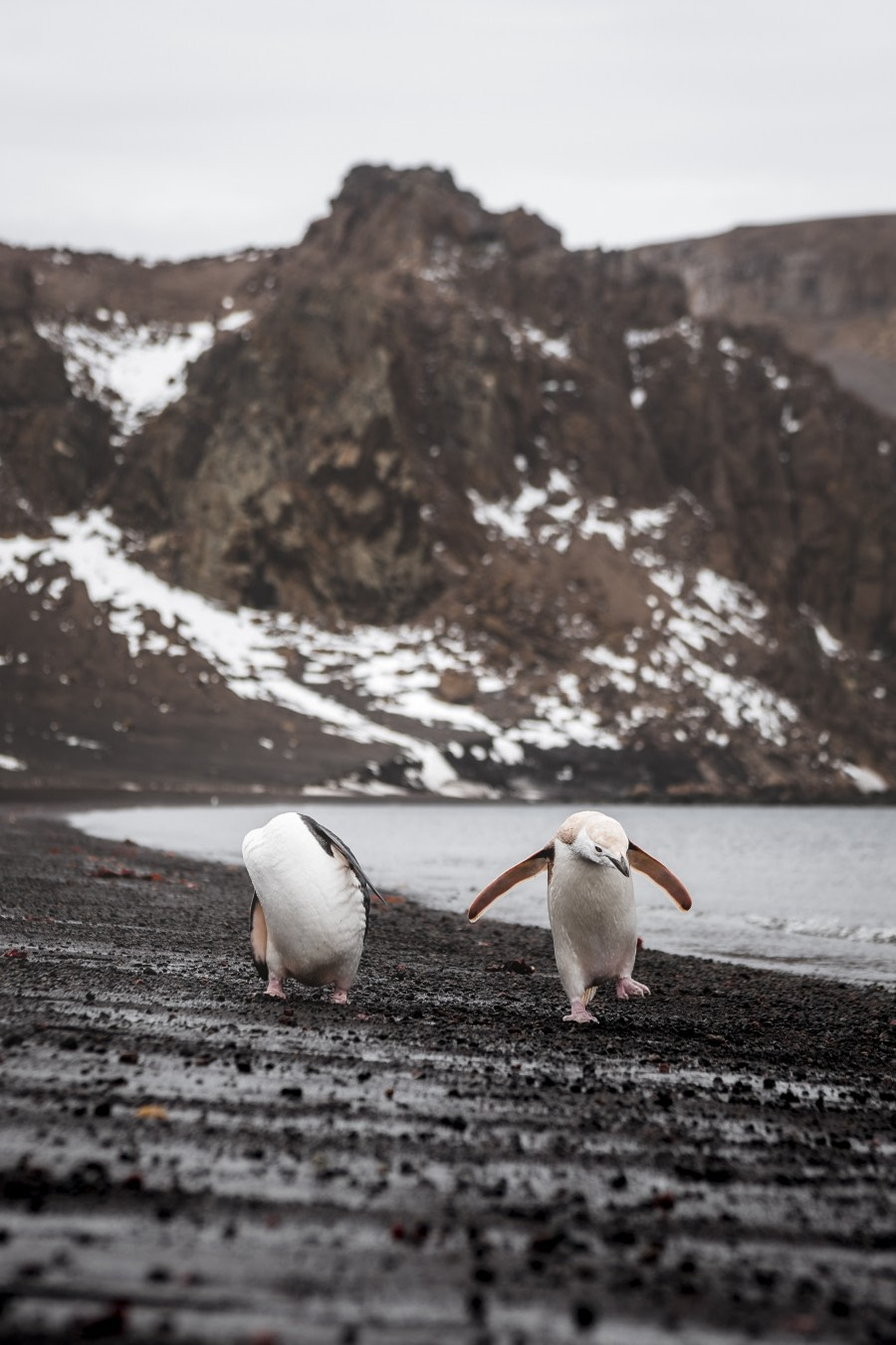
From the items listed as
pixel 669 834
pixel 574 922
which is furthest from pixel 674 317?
pixel 574 922

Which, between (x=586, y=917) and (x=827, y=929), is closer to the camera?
(x=586, y=917)

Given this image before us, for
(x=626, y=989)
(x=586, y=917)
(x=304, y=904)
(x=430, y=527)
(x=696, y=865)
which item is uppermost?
(x=430, y=527)

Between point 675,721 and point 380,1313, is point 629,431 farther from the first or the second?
point 380,1313

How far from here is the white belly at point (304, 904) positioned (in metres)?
10.3

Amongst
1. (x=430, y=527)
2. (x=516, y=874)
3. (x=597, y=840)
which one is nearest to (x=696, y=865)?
(x=516, y=874)

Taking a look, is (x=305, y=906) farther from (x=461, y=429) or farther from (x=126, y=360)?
(x=126, y=360)

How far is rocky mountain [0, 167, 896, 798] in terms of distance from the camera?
11950cm

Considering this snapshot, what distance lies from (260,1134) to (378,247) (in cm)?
18269

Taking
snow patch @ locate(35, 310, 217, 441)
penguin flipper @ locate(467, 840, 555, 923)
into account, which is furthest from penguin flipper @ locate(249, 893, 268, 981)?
snow patch @ locate(35, 310, 217, 441)

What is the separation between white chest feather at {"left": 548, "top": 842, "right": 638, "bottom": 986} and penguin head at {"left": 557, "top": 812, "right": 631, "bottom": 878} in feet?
0.36

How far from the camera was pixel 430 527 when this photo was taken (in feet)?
491

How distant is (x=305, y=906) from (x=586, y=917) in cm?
233

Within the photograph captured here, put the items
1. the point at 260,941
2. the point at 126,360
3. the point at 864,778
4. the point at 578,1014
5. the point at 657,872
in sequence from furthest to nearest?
1. the point at 126,360
2. the point at 864,778
3. the point at 657,872
4. the point at 260,941
5. the point at 578,1014

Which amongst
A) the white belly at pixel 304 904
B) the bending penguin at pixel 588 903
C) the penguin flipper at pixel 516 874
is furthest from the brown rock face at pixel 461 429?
the white belly at pixel 304 904
